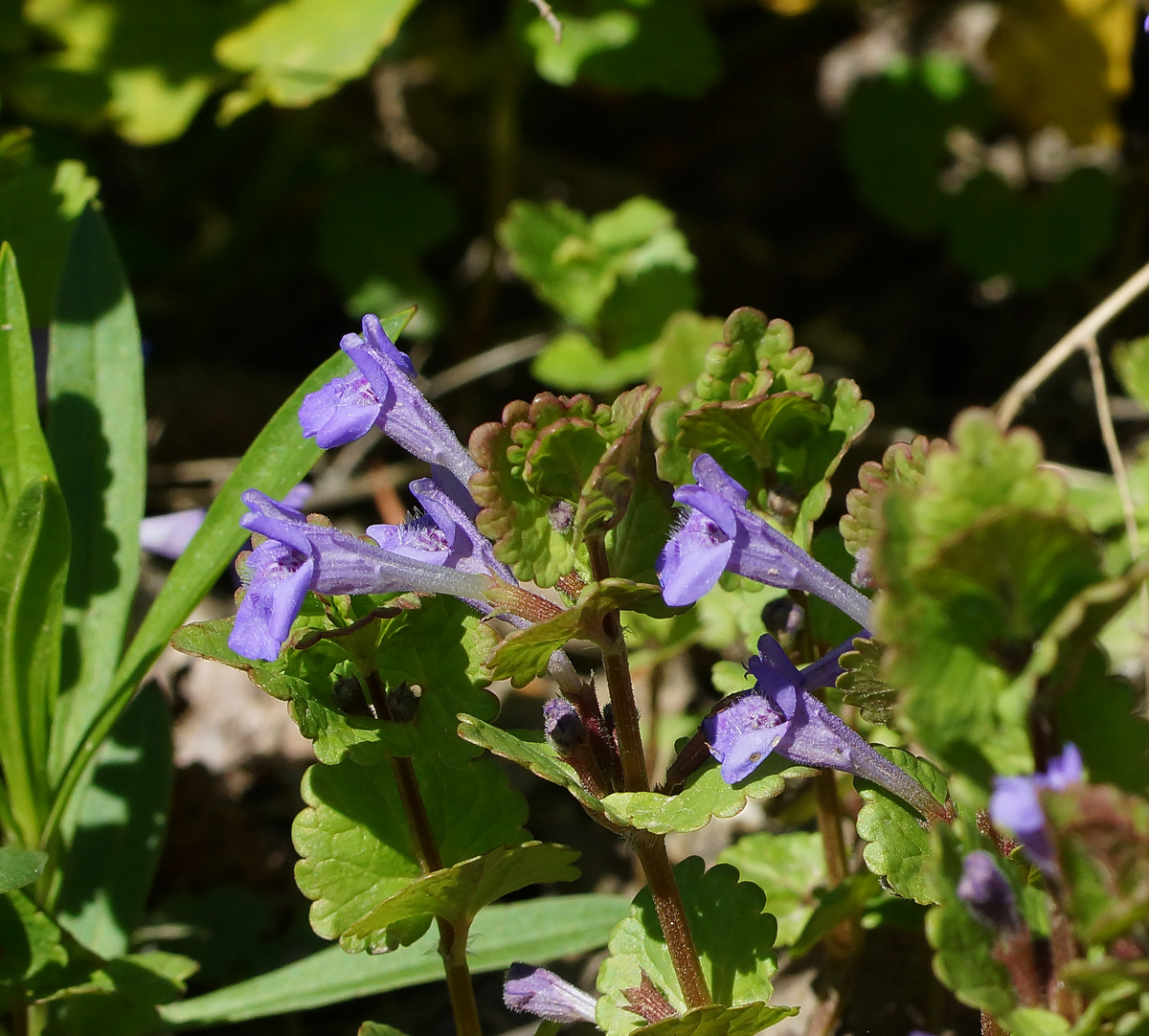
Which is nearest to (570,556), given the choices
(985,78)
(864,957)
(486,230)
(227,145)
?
(864,957)

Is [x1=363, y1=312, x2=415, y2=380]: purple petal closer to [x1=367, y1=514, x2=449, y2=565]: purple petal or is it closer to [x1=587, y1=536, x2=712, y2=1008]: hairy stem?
[x1=367, y1=514, x2=449, y2=565]: purple petal

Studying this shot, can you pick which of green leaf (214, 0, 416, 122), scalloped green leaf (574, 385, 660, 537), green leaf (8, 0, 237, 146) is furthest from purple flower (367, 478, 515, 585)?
green leaf (8, 0, 237, 146)

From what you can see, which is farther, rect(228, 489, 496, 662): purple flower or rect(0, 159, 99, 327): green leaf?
rect(0, 159, 99, 327): green leaf

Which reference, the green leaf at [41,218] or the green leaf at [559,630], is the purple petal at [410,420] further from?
the green leaf at [41,218]

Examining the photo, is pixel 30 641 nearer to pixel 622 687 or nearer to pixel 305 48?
pixel 622 687

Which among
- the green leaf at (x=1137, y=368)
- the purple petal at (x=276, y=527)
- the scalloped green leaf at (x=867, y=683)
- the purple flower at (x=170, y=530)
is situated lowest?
the purple flower at (x=170, y=530)

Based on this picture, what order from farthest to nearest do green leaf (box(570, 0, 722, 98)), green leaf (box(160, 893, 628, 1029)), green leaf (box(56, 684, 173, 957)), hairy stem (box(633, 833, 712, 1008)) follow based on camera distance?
green leaf (box(570, 0, 722, 98)) → green leaf (box(56, 684, 173, 957)) → green leaf (box(160, 893, 628, 1029)) → hairy stem (box(633, 833, 712, 1008))

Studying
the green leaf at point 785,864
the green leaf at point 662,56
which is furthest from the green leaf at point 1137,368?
the green leaf at point 662,56
